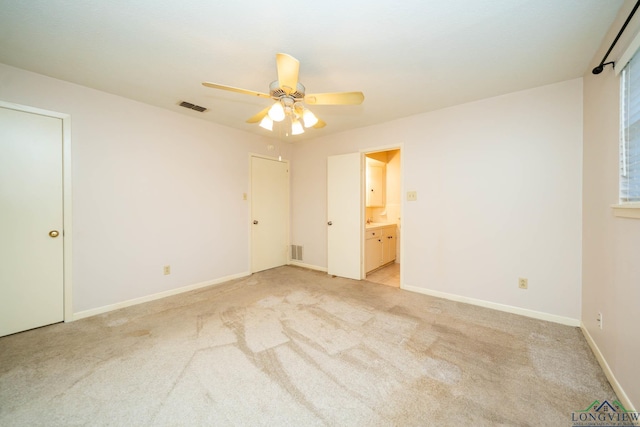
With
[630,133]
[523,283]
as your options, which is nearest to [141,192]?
[630,133]

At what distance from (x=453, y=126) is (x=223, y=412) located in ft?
11.8

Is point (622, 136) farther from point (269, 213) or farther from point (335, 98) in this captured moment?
point (269, 213)

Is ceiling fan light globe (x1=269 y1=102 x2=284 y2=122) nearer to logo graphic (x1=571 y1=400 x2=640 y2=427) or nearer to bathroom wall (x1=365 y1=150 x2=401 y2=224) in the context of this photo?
logo graphic (x1=571 y1=400 x2=640 y2=427)

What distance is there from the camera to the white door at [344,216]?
3.81 meters

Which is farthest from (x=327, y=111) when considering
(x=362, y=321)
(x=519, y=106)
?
(x=362, y=321)

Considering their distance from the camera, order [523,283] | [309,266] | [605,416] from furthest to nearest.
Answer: [309,266], [523,283], [605,416]

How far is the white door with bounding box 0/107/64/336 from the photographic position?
2154 mm

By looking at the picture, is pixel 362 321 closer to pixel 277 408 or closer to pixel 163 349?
pixel 277 408

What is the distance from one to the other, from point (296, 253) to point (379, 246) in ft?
5.39

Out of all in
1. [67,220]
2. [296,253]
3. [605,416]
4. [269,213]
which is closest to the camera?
[605,416]

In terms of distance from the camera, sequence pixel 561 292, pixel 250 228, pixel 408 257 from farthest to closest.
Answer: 1. pixel 250 228
2. pixel 408 257
3. pixel 561 292

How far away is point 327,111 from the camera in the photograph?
3129mm

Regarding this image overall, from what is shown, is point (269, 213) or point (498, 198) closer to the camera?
point (498, 198)

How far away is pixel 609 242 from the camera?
1.68 metres
